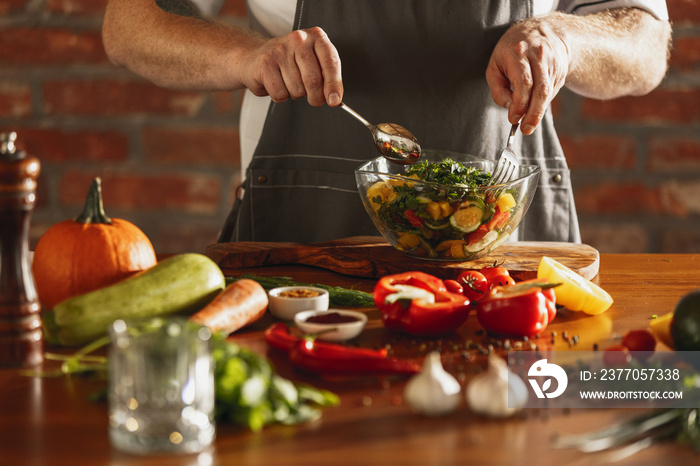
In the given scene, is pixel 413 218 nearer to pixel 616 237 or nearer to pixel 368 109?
pixel 368 109

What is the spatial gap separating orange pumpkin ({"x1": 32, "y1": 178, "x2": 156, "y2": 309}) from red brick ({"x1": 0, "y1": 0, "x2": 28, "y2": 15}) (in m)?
1.55

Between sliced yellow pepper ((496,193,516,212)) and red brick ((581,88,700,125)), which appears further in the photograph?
red brick ((581,88,700,125))

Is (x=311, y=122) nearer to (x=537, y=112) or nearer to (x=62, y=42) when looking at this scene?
(x=537, y=112)

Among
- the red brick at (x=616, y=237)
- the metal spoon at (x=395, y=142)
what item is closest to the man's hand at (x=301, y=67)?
the metal spoon at (x=395, y=142)

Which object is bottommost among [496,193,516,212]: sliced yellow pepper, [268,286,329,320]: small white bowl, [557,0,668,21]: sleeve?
[268,286,329,320]: small white bowl

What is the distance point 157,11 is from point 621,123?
5.02 feet

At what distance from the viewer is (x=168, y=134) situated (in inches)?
97.1

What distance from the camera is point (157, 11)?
1.92m

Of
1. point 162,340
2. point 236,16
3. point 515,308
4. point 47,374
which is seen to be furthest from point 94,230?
point 236,16

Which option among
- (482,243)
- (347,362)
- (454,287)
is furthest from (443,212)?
(347,362)

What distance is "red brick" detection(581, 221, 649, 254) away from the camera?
2.56m

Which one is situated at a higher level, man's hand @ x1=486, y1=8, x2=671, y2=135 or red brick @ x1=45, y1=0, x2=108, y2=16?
red brick @ x1=45, y1=0, x2=108, y2=16

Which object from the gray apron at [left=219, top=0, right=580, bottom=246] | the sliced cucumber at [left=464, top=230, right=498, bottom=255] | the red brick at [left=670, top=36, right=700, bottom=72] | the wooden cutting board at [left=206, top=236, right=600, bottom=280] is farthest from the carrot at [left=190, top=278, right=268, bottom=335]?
the red brick at [left=670, top=36, right=700, bottom=72]

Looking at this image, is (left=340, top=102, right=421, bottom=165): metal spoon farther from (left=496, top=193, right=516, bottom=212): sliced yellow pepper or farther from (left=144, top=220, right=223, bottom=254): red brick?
(left=144, top=220, right=223, bottom=254): red brick
